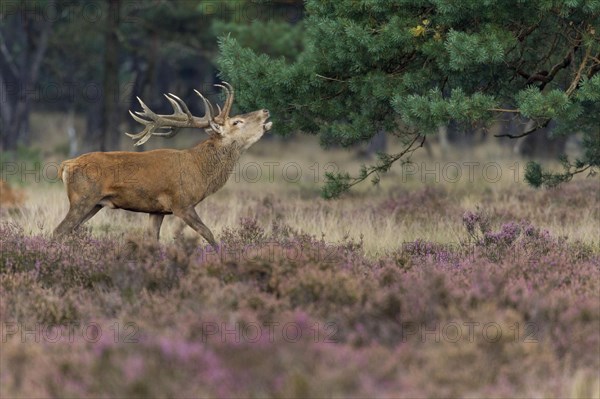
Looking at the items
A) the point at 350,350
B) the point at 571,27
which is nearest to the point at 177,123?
the point at 571,27

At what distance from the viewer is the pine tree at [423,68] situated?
30.7 feet

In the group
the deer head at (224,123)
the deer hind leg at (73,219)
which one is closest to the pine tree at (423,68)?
the deer head at (224,123)

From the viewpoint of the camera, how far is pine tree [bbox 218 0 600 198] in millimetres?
9352

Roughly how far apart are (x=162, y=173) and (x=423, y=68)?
2906mm

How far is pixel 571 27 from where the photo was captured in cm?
1031

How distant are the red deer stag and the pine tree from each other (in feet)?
2.35

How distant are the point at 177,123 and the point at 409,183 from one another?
31.4ft

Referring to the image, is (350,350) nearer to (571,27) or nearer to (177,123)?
(177,123)

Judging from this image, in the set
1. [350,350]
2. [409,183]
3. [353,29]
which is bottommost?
[409,183]

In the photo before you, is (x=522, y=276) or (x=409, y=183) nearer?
(x=522, y=276)

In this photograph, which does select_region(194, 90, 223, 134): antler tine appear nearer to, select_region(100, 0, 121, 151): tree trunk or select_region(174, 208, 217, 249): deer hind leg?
select_region(174, 208, 217, 249): deer hind leg

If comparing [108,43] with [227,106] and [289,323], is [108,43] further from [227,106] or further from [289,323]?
[289,323]

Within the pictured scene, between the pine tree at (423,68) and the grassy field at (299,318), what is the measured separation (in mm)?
1336

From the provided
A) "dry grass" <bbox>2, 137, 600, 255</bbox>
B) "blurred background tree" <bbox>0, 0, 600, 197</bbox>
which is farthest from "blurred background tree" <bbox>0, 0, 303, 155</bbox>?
"blurred background tree" <bbox>0, 0, 600, 197</bbox>
